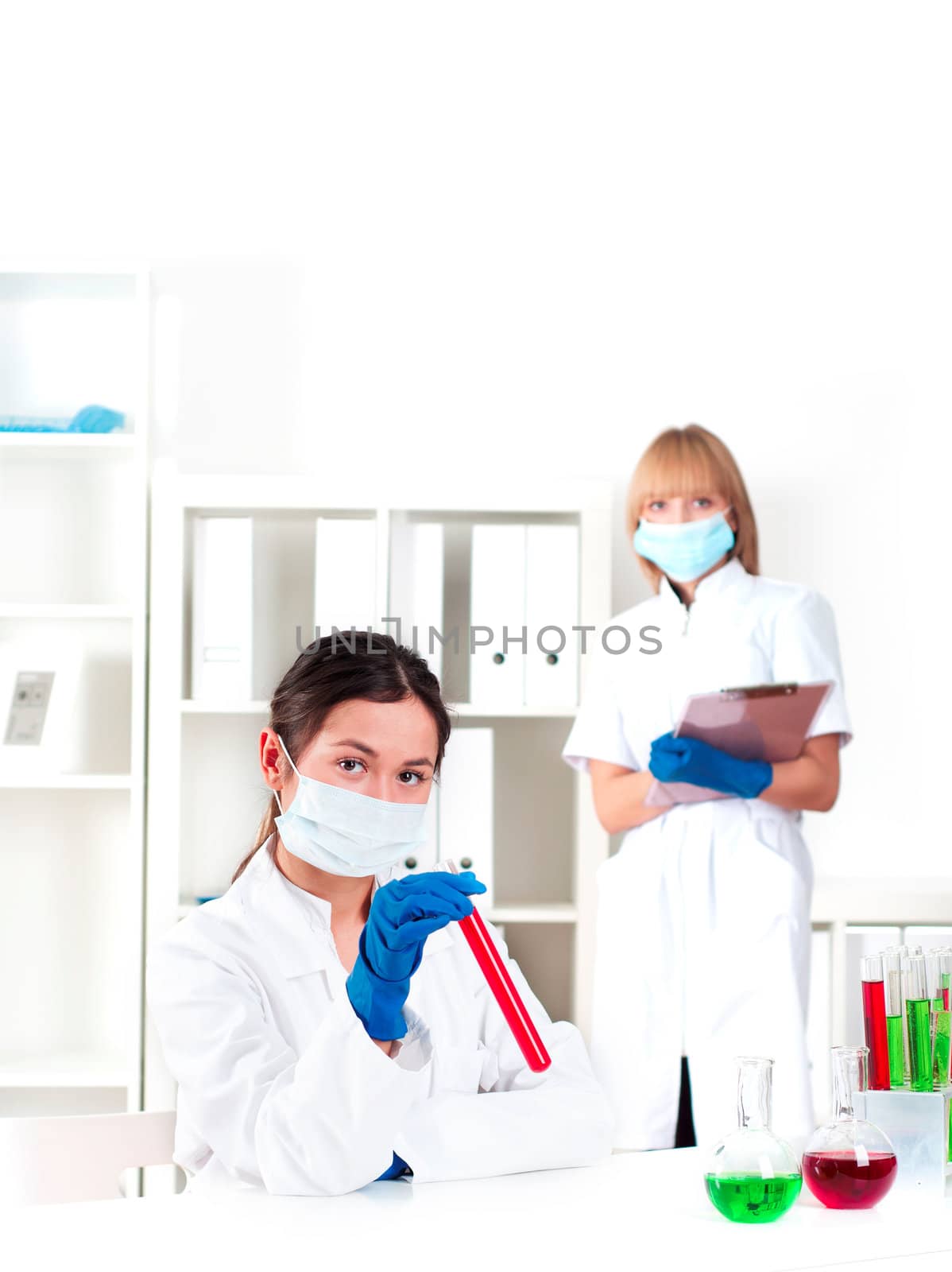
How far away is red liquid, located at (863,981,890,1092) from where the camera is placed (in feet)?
3.37

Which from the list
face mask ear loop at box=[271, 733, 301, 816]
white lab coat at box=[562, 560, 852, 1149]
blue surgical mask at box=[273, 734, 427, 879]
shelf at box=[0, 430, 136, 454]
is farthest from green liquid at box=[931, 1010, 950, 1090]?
shelf at box=[0, 430, 136, 454]

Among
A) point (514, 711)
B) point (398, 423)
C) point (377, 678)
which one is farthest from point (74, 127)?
point (377, 678)

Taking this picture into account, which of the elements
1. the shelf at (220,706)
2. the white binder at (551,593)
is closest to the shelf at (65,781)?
the shelf at (220,706)

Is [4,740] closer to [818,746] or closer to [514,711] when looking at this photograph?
[514,711]

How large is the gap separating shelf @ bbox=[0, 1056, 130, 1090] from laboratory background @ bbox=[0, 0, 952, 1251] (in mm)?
146

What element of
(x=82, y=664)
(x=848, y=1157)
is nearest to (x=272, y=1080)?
(x=848, y=1157)

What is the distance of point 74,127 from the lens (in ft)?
8.77

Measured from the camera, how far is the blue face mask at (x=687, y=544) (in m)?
2.18

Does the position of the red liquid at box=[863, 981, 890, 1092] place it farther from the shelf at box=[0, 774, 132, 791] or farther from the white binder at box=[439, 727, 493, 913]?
the shelf at box=[0, 774, 132, 791]

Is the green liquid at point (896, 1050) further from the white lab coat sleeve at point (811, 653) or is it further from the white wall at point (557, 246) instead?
the white wall at point (557, 246)

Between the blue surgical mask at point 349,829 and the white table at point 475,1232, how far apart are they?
A: 368 mm

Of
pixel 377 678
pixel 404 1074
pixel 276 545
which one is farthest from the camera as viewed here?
pixel 276 545

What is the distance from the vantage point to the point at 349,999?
3.40ft

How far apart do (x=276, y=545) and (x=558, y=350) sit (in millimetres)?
748
